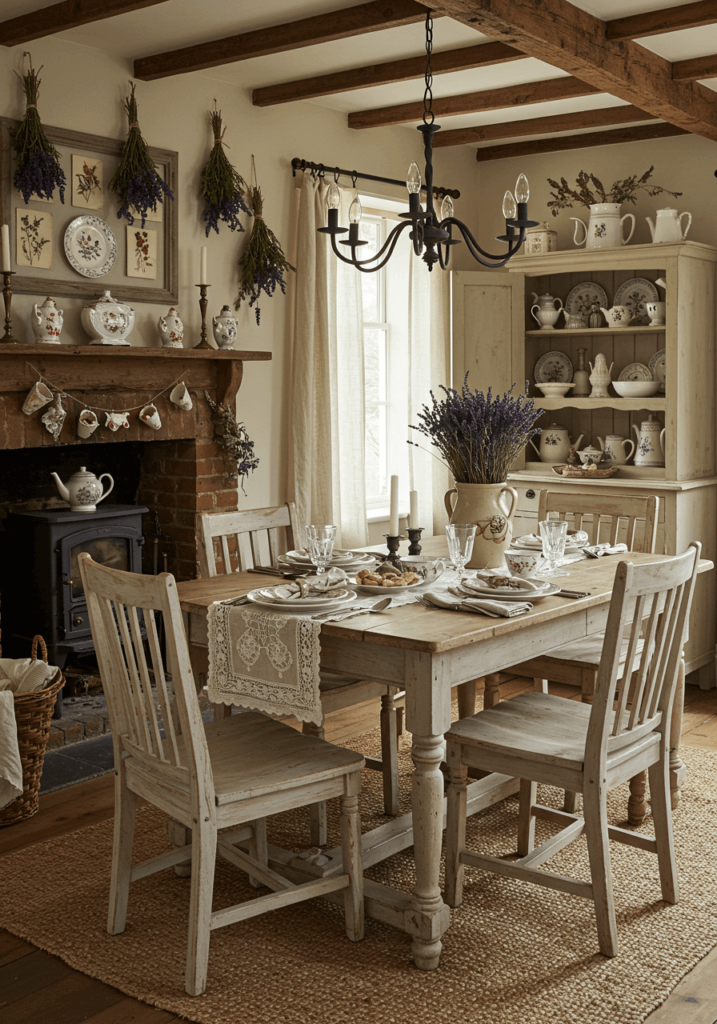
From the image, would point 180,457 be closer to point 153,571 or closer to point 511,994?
point 153,571

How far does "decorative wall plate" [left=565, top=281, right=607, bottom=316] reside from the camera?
16.8 feet

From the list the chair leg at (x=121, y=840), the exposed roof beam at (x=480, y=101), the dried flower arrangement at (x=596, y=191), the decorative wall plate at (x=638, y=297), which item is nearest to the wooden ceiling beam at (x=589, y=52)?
the exposed roof beam at (x=480, y=101)

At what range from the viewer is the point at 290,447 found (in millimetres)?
4625

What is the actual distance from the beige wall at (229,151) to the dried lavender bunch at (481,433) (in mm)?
1588

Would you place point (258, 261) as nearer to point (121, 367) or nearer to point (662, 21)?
point (121, 367)

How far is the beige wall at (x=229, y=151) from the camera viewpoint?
3.70 metres

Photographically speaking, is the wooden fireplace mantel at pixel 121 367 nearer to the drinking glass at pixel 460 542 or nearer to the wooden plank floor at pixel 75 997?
the drinking glass at pixel 460 542

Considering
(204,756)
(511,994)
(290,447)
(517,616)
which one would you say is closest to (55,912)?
(204,756)

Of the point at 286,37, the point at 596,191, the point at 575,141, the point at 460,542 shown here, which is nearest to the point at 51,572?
the point at 460,542

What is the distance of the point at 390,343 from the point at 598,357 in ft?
3.74

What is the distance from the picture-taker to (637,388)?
4.83 m

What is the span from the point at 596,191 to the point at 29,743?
3747 millimetres

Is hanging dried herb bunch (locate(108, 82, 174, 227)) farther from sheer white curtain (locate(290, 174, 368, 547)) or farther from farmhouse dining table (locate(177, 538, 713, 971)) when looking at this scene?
farmhouse dining table (locate(177, 538, 713, 971))

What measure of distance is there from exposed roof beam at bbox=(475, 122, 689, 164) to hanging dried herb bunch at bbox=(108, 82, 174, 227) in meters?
2.22
